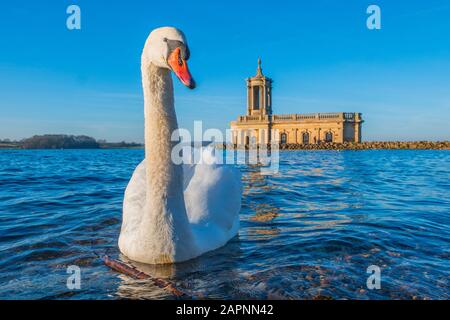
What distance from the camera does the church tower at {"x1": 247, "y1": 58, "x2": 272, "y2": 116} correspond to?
238 feet

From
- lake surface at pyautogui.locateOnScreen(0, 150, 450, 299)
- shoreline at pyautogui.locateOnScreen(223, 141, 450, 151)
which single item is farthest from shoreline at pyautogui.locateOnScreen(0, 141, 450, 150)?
lake surface at pyautogui.locateOnScreen(0, 150, 450, 299)

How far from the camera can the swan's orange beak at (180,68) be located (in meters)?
3.22

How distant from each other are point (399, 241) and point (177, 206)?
10.9ft

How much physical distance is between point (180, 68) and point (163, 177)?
1253mm

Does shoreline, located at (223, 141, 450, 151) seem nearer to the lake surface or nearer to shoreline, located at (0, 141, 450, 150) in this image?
shoreline, located at (0, 141, 450, 150)

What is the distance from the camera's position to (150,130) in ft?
13.3

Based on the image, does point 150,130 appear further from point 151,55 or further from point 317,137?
point 317,137

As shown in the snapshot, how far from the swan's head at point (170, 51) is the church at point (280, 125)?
63.0m

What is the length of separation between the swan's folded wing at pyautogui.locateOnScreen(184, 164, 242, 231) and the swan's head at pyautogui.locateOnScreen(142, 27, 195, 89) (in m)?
2.07

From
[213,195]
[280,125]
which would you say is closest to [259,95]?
[280,125]

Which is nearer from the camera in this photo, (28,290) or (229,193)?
(28,290)

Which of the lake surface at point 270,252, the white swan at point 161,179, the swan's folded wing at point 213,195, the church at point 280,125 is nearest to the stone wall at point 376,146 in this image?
the church at point 280,125
